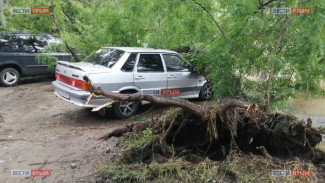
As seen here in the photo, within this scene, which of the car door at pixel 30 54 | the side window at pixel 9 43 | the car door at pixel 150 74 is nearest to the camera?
the car door at pixel 150 74

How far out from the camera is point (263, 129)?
13.8 ft

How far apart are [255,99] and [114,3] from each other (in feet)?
21.7

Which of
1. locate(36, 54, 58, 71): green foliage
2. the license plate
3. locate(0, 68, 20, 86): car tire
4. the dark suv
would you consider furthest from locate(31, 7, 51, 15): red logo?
the license plate

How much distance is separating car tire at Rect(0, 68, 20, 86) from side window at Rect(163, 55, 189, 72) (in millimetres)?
5943

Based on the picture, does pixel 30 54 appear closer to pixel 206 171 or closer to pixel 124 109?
pixel 124 109

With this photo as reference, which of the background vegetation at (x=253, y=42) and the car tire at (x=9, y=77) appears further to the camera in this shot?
the car tire at (x=9, y=77)

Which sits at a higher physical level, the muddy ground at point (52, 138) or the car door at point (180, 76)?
the car door at point (180, 76)

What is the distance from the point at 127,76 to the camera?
6.84 meters

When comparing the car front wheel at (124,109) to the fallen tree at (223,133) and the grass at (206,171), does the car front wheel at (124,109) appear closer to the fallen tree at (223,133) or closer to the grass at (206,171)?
the fallen tree at (223,133)

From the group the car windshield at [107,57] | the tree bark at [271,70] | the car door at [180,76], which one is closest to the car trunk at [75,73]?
the car windshield at [107,57]

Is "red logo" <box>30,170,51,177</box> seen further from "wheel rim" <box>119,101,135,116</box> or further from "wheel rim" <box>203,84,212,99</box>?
"wheel rim" <box>203,84,212,99</box>

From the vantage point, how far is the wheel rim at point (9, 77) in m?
10.3

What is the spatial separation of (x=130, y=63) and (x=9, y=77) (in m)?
5.72

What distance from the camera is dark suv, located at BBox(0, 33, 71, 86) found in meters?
10.1
